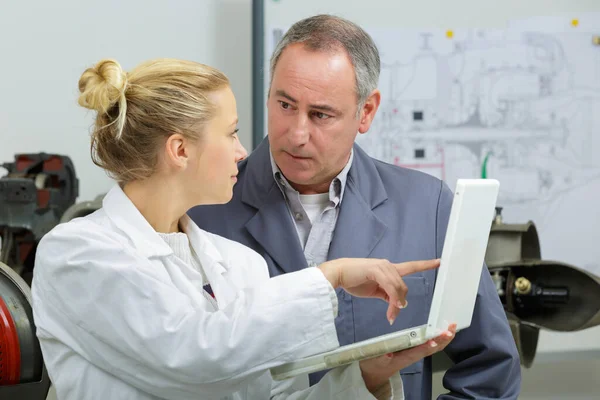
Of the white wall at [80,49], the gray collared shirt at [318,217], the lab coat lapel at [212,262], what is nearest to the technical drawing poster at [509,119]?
the white wall at [80,49]

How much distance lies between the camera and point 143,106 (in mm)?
1134

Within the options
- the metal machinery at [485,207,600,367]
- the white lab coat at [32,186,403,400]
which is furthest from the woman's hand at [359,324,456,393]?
the metal machinery at [485,207,600,367]

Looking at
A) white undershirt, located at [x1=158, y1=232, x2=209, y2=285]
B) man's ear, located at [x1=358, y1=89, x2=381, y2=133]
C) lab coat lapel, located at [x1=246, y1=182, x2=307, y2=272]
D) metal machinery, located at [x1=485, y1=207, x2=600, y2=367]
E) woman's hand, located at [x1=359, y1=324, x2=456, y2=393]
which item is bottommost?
metal machinery, located at [x1=485, y1=207, x2=600, y2=367]

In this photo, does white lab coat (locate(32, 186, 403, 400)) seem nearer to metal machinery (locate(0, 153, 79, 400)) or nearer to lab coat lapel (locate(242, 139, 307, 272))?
metal machinery (locate(0, 153, 79, 400))

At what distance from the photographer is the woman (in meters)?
1.00

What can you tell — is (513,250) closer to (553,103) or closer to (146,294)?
(553,103)

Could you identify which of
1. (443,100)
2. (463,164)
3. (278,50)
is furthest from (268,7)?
(278,50)

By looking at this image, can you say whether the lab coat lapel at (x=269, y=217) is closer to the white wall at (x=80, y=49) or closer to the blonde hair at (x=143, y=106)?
the blonde hair at (x=143, y=106)

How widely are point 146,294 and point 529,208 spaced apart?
71.7 inches

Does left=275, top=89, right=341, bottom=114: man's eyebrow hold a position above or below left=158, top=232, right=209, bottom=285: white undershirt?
above

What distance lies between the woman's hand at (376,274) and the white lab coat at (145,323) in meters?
0.03

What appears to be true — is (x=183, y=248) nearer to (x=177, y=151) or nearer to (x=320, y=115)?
(x=177, y=151)

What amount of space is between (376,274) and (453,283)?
101 mm

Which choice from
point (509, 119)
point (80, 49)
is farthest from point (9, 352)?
point (509, 119)
